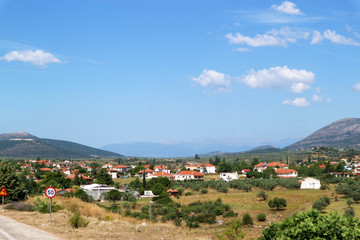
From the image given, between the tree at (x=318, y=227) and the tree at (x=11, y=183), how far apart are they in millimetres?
24083

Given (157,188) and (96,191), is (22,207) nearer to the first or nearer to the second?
(96,191)

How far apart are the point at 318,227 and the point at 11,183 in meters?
25.7

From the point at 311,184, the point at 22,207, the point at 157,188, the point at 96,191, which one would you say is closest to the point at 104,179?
the point at 157,188

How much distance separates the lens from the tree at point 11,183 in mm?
28192

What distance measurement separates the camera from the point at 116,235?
584 inches

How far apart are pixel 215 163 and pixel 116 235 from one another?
462 ft

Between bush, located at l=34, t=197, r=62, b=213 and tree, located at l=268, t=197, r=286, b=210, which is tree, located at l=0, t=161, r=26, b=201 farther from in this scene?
→ tree, located at l=268, t=197, r=286, b=210

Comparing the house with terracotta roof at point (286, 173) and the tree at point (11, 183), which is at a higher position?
the tree at point (11, 183)

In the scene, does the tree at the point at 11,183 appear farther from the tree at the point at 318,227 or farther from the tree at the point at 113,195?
the tree at the point at 113,195

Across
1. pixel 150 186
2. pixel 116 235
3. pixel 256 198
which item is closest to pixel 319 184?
pixel 256 198

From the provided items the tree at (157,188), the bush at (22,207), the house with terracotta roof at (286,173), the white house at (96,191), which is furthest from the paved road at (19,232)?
the house with terracotta roof at (286,173)

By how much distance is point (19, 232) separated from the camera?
14898mm

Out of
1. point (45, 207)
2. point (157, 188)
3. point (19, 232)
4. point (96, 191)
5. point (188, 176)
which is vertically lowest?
point (157, 188)

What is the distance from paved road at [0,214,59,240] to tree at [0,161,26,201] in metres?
11.4
